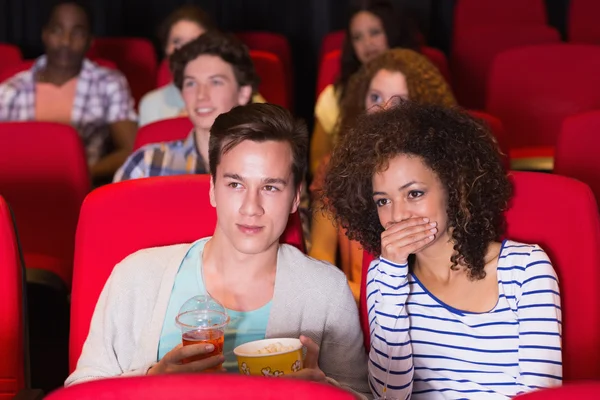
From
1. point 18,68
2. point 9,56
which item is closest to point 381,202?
point 18,68

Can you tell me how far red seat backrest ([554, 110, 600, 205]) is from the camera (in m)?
2.72

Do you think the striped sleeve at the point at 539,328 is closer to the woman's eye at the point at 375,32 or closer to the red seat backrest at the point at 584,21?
the woman's eye at the point at 375,32

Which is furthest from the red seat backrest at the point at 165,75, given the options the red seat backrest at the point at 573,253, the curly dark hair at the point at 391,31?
the red seat backrest at the point at 573,253

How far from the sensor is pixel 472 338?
1997 millimetres

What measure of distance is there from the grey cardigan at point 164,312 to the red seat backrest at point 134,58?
10.4ft

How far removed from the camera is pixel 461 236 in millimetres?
2059

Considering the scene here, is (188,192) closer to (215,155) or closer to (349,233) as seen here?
(215,155)

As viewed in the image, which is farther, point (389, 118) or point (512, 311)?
point (389, 118)

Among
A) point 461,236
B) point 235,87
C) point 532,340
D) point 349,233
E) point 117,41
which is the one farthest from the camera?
point 117,41

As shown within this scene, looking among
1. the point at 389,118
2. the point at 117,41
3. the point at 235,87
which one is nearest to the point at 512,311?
the point at 389,118

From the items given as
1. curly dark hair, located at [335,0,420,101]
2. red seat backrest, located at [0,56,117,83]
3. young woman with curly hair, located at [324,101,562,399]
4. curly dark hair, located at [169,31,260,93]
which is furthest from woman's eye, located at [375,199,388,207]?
red seat backrest, located at [0,56,117,83]

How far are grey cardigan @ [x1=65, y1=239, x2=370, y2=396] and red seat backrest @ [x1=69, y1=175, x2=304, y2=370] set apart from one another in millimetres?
83

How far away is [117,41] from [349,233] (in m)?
3.46

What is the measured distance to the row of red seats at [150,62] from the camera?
4621mm
